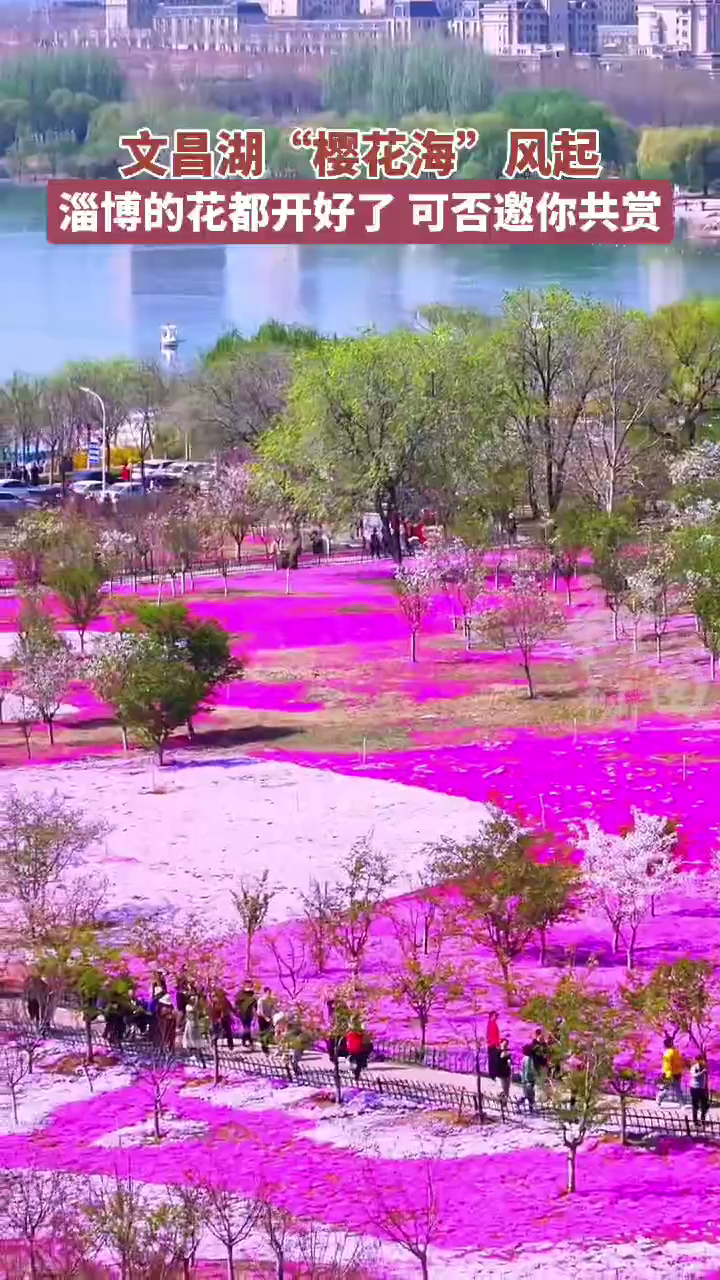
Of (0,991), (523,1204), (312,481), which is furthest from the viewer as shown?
(312,481)

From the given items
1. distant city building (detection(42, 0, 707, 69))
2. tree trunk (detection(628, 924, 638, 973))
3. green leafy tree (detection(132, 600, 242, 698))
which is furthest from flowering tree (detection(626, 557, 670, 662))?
distant city building (detection(42, 0, 707, 69))

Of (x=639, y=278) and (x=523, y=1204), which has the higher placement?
(x=639, y=278)

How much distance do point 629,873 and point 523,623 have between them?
628 centimetres

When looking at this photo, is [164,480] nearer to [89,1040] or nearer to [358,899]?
[358,899]

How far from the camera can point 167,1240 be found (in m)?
7.15

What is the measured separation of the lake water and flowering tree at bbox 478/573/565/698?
79.6ft

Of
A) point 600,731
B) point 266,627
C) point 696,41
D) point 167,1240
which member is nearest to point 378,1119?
point 167,1240

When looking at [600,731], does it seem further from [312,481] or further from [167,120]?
[167,120]

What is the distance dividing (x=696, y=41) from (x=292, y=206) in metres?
20.6

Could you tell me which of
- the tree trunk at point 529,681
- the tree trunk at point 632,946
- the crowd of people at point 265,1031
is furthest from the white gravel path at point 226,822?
the tree trunk at point 529,681

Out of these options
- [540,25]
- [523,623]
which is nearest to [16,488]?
[523,623]

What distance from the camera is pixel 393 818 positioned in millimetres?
13586

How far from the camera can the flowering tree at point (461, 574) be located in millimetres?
18922

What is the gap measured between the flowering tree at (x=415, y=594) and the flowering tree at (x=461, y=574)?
0.13 metres
